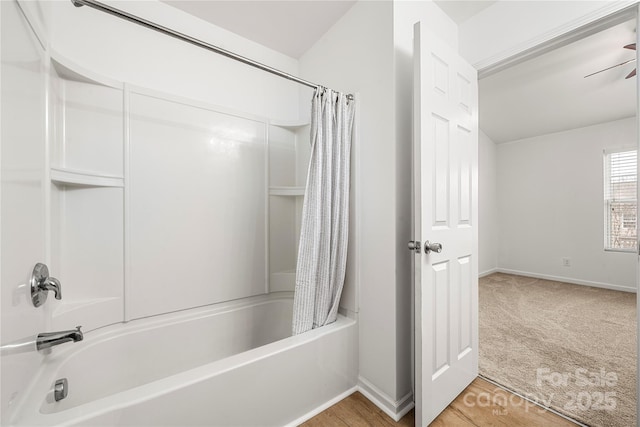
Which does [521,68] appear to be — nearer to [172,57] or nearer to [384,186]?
[384,186]

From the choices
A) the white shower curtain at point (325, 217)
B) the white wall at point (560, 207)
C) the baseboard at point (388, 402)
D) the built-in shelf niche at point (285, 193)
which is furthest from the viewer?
the white wall at point (560, 207)

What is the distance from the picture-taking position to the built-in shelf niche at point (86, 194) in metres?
1.29

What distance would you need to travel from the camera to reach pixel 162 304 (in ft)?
5.29

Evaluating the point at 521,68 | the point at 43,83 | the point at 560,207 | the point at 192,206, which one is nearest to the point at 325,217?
the point at 192,206

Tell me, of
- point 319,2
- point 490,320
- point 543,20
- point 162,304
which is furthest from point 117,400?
point 490,320

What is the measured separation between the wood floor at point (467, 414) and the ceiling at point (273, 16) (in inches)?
98.3

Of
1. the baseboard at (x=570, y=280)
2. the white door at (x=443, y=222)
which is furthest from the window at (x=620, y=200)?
the white door at (x=443, y=222)

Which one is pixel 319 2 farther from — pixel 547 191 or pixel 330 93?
pixel 547 191

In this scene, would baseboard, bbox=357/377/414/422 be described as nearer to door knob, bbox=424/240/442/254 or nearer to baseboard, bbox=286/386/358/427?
baseboard, bbox=286/386/358/427

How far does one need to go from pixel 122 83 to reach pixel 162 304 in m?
1.36

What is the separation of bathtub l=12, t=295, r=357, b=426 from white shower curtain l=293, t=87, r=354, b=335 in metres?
0.15

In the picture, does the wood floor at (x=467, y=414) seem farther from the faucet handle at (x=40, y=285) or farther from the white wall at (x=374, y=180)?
the faucet handle at (x=40, y=285)

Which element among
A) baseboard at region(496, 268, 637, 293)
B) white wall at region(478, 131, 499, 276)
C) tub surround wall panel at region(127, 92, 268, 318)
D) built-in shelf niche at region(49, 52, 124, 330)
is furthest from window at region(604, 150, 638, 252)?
built-in shelf niche at region(49, 52, 124, 330)

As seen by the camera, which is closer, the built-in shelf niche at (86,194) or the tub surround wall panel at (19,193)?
the tub surround wall panel at (19,193)
